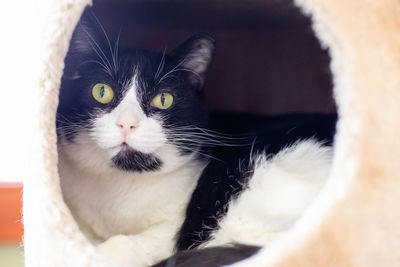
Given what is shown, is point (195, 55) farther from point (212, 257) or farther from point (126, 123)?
point (212, 257)

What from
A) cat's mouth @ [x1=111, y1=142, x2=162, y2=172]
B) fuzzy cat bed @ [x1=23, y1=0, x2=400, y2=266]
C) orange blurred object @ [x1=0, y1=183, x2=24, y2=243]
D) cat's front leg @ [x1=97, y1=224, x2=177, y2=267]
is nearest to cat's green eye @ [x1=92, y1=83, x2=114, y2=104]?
cat's mouth @ [x1=111, y1=142, x2=162, y2=172]

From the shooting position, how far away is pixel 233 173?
3.23ft

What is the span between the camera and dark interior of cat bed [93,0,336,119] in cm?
131

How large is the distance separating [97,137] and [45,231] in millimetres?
227

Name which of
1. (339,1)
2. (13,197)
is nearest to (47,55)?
(339,1)

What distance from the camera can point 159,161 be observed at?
1002 mm

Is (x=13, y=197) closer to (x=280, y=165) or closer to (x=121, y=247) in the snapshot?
(x=121, y=247)

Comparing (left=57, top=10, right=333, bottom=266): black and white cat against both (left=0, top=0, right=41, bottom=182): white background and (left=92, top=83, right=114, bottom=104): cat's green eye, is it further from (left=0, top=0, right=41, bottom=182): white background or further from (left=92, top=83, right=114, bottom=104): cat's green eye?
(left=0, top=0, right=41, bottom=182): white background

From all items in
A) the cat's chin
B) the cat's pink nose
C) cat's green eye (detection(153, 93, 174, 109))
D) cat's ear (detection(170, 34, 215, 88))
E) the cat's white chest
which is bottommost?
the cat's white chest

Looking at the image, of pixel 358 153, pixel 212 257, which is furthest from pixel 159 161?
pixel 358 153

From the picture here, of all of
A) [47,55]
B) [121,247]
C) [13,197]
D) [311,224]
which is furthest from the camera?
[13,197]

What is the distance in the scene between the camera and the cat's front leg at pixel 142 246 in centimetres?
87

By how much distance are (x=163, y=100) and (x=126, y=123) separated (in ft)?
0.48

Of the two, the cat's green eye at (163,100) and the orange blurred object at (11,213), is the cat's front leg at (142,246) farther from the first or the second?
the orange blurred object at (11,213)
